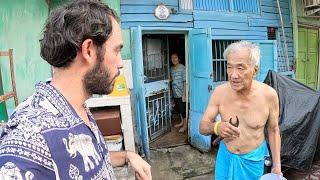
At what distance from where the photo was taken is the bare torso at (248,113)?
9.56 feet

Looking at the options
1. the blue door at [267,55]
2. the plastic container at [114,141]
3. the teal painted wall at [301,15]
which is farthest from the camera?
the teal painted wall at [301,15]

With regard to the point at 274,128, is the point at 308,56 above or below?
above

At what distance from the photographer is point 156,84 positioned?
22.4 ft

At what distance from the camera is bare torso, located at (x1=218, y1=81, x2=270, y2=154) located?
115 inches

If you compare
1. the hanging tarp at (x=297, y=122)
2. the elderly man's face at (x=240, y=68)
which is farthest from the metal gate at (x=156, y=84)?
the elderly man's face at (x=240, y=68)

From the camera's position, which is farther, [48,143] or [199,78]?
[199,78]

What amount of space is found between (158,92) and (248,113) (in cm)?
407

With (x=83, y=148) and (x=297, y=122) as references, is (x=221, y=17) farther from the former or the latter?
(x=83, y=148)

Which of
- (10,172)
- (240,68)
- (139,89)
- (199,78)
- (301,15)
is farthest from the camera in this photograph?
(301,15)

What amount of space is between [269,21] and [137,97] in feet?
13.8

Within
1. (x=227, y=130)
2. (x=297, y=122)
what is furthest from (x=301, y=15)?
(x=227, y=130)

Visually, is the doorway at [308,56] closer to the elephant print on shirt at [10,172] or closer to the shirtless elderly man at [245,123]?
the shirtless elderly man at [245,123]

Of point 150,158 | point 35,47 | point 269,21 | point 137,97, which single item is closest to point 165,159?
point 150,158

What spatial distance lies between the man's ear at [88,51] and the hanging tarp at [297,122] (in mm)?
3768
